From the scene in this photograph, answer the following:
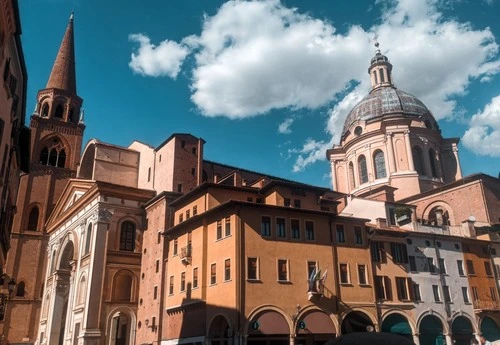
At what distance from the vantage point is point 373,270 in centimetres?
3059

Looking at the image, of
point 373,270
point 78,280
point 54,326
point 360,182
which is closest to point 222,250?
point 373,270

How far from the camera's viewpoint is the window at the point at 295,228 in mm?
28208

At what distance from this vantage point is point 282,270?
2691cm

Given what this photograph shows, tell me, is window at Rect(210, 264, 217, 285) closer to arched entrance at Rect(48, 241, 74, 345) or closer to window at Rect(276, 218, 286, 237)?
window at Rect(276, 218, 286, 237)

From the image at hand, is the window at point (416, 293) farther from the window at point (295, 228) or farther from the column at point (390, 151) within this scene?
the column at point (390, 151)

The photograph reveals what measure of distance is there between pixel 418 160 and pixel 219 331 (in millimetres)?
37199

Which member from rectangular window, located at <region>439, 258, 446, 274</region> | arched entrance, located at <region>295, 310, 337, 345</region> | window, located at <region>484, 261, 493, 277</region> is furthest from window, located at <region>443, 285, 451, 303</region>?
arched entrance, located at <region>295, 310, 337, 345</region>

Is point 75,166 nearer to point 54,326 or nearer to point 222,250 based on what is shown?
point 54,326

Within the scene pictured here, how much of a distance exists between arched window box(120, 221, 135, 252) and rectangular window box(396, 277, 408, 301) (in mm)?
20903

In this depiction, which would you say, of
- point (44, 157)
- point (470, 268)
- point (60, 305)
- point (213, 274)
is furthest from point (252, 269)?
point (44, 157)

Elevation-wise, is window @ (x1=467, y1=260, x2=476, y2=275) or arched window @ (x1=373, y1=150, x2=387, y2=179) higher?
arched window @ (x1=373, y1=150, x2=387, y2=179)

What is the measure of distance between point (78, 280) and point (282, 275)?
20.2 meters

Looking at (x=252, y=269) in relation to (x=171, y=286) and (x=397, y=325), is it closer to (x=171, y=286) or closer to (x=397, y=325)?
(x=171, y=286)

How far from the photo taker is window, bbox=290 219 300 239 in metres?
28.2
